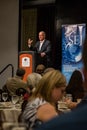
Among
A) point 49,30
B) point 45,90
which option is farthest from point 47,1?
point 45,90

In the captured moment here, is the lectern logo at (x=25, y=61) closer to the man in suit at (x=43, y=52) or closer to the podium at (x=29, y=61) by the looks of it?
the podium at (x=29, y=61)

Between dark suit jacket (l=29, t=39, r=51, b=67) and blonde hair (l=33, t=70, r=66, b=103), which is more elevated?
blonde hair (l=33, t=70, r=66, b=103)

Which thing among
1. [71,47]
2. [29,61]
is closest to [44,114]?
[71,47]

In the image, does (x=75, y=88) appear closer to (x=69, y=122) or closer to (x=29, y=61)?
(x=69, y=122)

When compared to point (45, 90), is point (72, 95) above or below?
below

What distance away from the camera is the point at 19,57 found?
39.3 ft

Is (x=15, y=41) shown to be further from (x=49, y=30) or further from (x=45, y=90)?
(x=45, y=90)

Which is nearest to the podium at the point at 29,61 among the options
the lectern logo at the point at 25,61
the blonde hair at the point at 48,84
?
the lectern logo at the point at 25,61

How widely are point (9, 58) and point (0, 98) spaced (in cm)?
694

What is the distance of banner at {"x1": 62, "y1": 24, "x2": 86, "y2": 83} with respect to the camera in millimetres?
11203

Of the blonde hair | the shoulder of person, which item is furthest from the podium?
the shoulder of person

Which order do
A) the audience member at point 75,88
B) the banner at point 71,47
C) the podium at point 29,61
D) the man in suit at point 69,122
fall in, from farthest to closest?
the podium at point 29,61 → the banner at point 71,47 → the audience member at point 75,88 → the man in suit at point 69,122

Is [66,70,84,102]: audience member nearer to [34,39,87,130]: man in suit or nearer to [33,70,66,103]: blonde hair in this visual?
[33,70,66,103]: blonde hair

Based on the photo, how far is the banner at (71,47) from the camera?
11.2 metres
